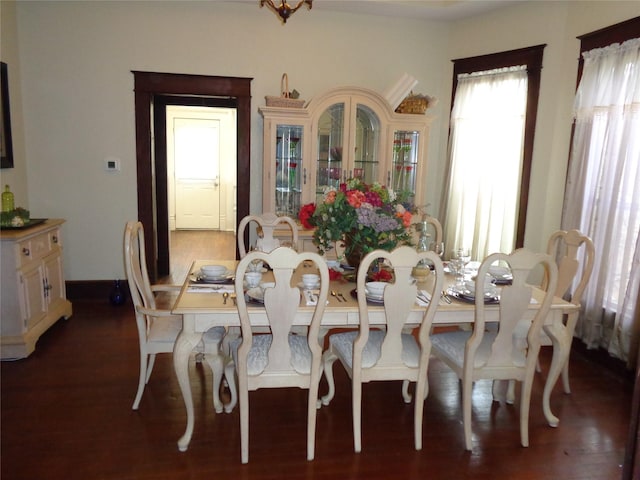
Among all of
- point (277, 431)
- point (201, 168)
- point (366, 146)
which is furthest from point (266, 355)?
point (201, 168)

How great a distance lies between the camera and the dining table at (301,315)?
6.93ft

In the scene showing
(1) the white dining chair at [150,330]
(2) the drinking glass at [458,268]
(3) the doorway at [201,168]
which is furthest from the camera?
(3) the doorway at [201,168]

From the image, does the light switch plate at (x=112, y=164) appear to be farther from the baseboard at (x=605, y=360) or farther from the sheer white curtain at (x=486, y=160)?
the baseboard at (x=605, y=360)

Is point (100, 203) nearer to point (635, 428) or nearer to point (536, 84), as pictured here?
point (536, 84)

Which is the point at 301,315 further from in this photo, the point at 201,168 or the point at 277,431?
the point at 201,168

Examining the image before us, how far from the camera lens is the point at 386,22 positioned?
4480 mm

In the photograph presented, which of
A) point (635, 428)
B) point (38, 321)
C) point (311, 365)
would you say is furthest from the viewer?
point (38, 321)

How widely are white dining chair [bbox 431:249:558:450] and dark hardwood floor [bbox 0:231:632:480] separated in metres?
0.19

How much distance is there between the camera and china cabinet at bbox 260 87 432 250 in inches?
160

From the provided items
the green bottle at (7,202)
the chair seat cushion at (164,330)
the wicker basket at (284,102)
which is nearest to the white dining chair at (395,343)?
the chair seat cushion at (164,330)

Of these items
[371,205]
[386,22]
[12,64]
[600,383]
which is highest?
[386,22]

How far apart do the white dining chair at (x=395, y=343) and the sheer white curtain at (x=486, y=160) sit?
6.69ft

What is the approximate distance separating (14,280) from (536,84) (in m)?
4.10

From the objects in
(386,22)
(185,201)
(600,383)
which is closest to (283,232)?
(386,22)
